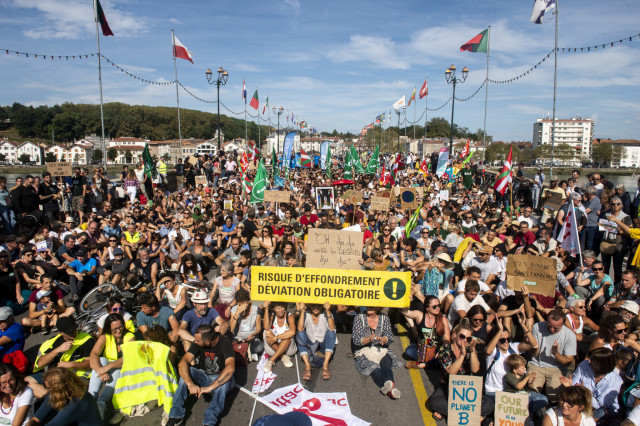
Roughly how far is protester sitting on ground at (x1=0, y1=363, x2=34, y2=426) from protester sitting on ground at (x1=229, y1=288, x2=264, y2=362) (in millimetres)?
2799

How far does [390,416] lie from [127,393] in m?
3.24

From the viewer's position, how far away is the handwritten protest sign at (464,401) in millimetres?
4707

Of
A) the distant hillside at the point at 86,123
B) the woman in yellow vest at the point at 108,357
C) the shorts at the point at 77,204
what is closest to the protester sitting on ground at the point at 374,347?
the woman in yellow vest at the point at 108,357

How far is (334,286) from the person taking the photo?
6336mm

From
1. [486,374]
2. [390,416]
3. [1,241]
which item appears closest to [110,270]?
[1,241]

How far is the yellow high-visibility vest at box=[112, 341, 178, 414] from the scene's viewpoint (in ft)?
16.3

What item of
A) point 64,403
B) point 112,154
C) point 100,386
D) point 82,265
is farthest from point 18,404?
point 112,154

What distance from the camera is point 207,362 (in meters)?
5.36

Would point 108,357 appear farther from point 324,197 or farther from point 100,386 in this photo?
point 324,197

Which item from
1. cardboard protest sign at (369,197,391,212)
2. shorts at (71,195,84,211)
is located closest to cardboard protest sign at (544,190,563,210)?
cardboard protest sign at (369,197,391,212)

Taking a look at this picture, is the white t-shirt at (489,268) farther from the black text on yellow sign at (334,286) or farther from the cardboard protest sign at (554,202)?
the cardboard protest sign at (554,202)

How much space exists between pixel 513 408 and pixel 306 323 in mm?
3025

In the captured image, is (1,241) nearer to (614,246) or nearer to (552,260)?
(552,260)

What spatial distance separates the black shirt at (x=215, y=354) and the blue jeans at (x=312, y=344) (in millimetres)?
1187
